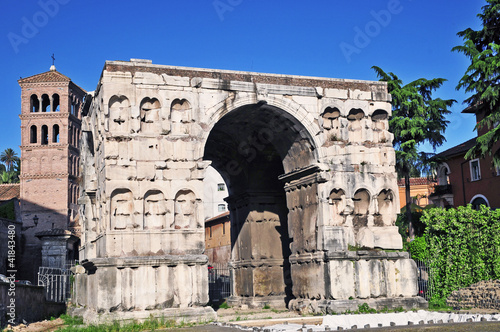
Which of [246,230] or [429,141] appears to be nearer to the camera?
[246,230]

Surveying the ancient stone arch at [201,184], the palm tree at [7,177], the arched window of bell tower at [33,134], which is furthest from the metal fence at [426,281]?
the palm tree at [7,177]

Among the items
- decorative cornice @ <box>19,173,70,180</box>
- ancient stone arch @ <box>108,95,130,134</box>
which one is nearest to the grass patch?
ancient stone arch @ <box>108,95,130,134</box>

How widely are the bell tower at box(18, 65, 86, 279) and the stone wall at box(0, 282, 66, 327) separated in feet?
113

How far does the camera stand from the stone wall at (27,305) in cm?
1503

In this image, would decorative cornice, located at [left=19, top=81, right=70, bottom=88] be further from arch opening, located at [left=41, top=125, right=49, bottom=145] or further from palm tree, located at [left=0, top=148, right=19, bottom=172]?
palm tree, located at [left=0, top=148, right=19, bottom=172]

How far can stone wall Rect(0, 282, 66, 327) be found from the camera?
15.0 m

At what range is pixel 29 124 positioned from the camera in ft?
187

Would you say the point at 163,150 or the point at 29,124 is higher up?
the point at 29,124

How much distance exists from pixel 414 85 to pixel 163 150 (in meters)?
19.8

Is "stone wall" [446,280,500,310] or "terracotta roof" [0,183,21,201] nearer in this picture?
"stone wall" [446,280,500,310]

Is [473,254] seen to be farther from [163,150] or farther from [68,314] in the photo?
[68,314]

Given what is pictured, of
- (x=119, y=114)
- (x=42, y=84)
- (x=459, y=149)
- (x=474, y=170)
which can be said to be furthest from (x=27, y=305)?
(x=42, y=84)

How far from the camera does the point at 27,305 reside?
57.7 ft

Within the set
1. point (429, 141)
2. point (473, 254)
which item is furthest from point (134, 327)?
point (429, 141)
